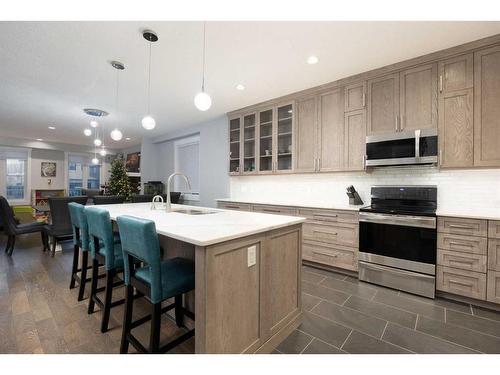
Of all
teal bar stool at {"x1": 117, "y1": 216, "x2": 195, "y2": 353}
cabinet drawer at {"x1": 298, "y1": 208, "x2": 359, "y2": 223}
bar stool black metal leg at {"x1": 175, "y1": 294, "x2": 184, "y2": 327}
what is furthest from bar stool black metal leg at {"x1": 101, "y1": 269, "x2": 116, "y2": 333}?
cabinet drawer at {"x1": 298, "y1": 208, "x2": 359, "y2": 223}

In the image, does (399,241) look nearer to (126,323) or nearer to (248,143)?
(126,323)

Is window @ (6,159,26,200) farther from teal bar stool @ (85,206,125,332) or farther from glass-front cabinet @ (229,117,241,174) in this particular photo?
teal bar stool @ (85,206,125,332)

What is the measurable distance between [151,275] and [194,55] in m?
2.38

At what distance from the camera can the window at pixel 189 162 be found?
20.5ft

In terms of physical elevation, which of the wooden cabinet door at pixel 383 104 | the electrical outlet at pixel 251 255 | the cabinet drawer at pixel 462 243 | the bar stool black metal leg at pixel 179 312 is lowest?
the bar stool black metal leg at pixel 179 312

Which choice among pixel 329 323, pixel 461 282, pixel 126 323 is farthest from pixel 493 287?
pixel 126 323

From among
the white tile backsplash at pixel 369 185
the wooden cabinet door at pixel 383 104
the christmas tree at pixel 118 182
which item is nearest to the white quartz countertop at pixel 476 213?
the white tile backsplash at pixel 369 185

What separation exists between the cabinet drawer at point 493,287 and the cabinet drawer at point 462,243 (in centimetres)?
21

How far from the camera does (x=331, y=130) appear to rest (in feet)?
11.2

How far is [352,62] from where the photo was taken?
280 cm

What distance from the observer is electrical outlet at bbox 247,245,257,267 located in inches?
59.5

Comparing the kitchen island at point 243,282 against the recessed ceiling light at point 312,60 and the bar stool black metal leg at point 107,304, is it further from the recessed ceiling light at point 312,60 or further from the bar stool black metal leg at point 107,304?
the recessed ceiling light at point 312,60
